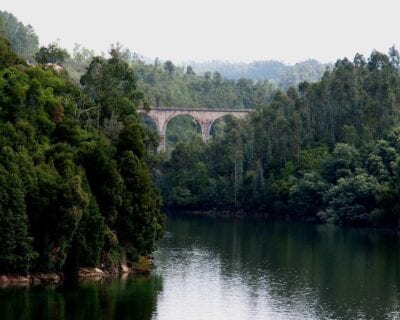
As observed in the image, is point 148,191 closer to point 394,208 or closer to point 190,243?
point 190,243

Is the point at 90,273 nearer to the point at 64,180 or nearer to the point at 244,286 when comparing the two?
the point at 64,180

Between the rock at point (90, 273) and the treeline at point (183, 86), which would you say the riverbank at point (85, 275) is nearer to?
the rock at point (90, 273)

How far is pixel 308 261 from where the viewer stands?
65.2 m

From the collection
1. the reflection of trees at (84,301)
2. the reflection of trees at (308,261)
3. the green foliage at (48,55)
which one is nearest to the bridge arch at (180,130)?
the reflection of trees at (308,261)

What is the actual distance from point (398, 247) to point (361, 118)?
41569 mm

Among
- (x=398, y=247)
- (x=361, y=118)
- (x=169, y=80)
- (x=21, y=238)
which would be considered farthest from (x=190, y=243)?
(x=169, y=80)

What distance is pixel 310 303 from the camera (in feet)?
159

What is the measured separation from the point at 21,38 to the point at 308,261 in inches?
4593

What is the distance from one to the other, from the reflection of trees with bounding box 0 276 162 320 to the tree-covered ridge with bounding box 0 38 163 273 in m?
2.40

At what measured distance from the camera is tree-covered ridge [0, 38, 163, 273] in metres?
49.1

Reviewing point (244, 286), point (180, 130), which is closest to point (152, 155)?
point (244, 286)

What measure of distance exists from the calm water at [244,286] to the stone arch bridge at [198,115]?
60148 millimetres

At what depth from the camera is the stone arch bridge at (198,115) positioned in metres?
140

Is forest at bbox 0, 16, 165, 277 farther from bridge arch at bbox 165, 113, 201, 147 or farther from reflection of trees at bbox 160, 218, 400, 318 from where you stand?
bridge arch at bbox 165, 113, 201, 147
